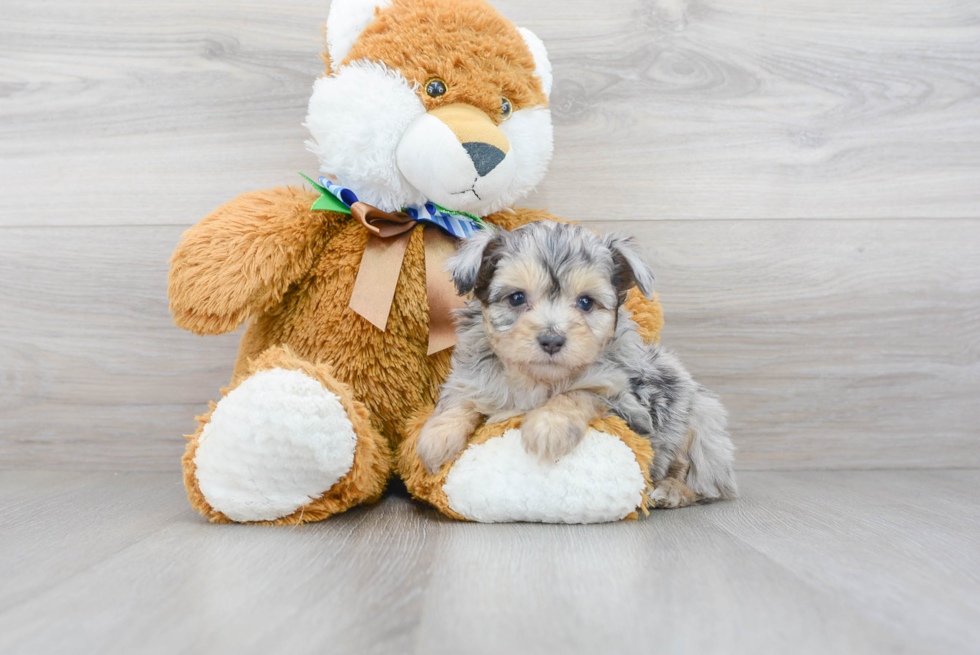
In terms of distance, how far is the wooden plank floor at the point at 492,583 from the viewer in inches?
34.5

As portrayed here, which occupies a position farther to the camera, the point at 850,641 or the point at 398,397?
the point at 398,397

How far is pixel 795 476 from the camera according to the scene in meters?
2.10

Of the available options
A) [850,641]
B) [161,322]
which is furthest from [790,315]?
[161,322]

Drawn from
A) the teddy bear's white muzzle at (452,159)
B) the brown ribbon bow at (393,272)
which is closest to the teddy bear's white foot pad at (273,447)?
the brown ribbon bow at (393,272)

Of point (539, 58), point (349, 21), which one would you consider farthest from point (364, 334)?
point (539, 58)

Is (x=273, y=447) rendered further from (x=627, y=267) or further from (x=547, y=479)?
(x=627, y=267)

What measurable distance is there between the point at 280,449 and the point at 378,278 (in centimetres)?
45

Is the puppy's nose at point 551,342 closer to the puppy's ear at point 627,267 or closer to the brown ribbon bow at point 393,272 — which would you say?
the puppy's ear at point 627,267

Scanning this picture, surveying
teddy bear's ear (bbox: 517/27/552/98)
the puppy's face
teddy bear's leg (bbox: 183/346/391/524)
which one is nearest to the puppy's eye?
the puppy's face

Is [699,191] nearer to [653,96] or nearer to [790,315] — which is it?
[653,96]

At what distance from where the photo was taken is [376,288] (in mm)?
1607

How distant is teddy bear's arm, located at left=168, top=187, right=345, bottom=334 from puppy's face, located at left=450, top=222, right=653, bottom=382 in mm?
406

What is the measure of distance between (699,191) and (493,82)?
0.82 meters

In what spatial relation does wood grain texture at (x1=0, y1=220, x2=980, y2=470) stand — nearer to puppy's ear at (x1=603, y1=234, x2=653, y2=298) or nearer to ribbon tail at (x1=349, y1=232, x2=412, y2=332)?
puppy's ear at (x1=603, y1=234, x2=653, y2=298)
